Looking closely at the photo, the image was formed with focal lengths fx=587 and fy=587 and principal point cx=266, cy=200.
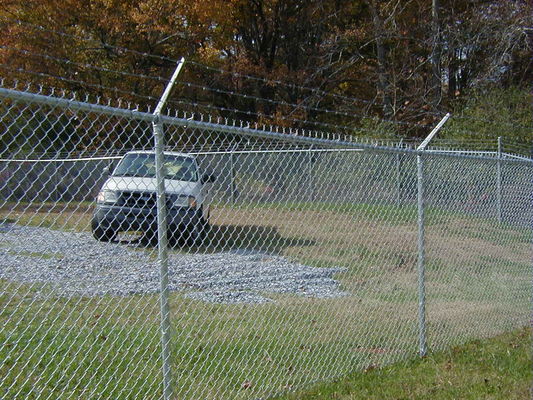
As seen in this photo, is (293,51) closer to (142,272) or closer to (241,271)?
(241,271)

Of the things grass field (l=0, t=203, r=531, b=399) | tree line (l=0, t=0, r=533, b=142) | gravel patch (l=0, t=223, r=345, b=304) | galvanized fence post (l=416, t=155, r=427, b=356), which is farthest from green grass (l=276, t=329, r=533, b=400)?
tree line (l=0, t=0, r=533, b=142)

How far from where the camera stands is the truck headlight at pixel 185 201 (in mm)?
4461

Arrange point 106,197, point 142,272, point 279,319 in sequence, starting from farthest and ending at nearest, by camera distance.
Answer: point 142,272 → point 279,319 → point 106,197

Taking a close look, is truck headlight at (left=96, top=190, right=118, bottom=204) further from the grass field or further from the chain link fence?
the grass field

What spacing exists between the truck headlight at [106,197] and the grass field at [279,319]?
0.21 m

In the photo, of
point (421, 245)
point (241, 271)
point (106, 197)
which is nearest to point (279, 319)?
point (241, 271)

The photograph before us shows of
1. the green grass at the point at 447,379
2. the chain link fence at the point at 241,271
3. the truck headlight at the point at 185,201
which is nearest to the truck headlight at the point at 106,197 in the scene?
the chain link fence at the point at 241,271

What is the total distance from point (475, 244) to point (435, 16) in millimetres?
15884

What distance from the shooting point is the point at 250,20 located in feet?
83.4

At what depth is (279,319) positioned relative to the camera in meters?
5.70

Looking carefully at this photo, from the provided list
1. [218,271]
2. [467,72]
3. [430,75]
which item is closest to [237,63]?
[430,75]

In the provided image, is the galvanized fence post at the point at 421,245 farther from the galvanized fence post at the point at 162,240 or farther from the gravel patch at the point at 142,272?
the galvanized fence post at the point at 162,240

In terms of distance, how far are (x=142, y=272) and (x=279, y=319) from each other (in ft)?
5.62

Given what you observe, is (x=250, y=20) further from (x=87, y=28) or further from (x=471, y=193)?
(x=471, y=193)
